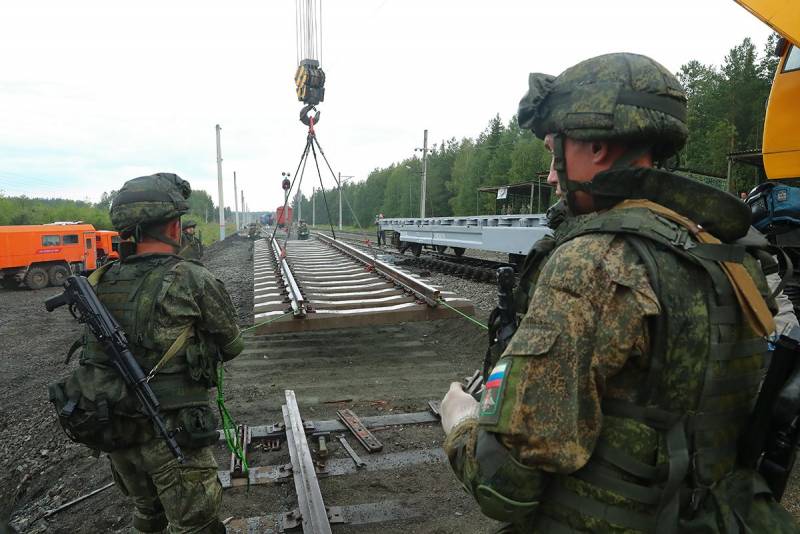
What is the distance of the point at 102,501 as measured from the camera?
11.7 feet

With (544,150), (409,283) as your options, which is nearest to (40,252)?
(409,283)

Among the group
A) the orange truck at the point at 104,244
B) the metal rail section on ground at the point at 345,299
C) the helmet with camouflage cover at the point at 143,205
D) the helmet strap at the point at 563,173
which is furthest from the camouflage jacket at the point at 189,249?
the orange truck at the point at 104,244

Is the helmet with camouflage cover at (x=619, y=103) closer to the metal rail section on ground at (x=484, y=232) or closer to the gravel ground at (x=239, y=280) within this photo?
the metal rail section on ground at (x=484, y=232)

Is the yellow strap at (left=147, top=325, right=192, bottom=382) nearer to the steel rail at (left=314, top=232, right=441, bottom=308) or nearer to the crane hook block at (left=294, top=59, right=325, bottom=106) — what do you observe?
the steel rail at (left=314, top=232, right=441, bottom=308)

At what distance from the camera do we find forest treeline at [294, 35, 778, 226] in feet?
96.0

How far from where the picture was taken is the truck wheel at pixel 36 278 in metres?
15.6

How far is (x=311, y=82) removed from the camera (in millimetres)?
8539

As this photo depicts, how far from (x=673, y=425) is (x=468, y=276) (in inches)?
474

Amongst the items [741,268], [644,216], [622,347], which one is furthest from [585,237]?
[741,268]

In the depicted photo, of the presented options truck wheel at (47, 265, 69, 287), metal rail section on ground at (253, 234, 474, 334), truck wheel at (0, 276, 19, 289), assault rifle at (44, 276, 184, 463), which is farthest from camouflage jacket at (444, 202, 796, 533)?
truck wheel at (0, 276, 19, 289)

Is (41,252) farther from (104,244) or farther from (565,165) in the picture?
(565,165)

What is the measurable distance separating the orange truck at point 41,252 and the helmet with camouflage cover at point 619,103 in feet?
52.9

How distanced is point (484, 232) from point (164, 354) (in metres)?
9.57

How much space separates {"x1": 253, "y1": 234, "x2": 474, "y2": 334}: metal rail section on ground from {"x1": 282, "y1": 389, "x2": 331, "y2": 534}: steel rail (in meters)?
1.83
